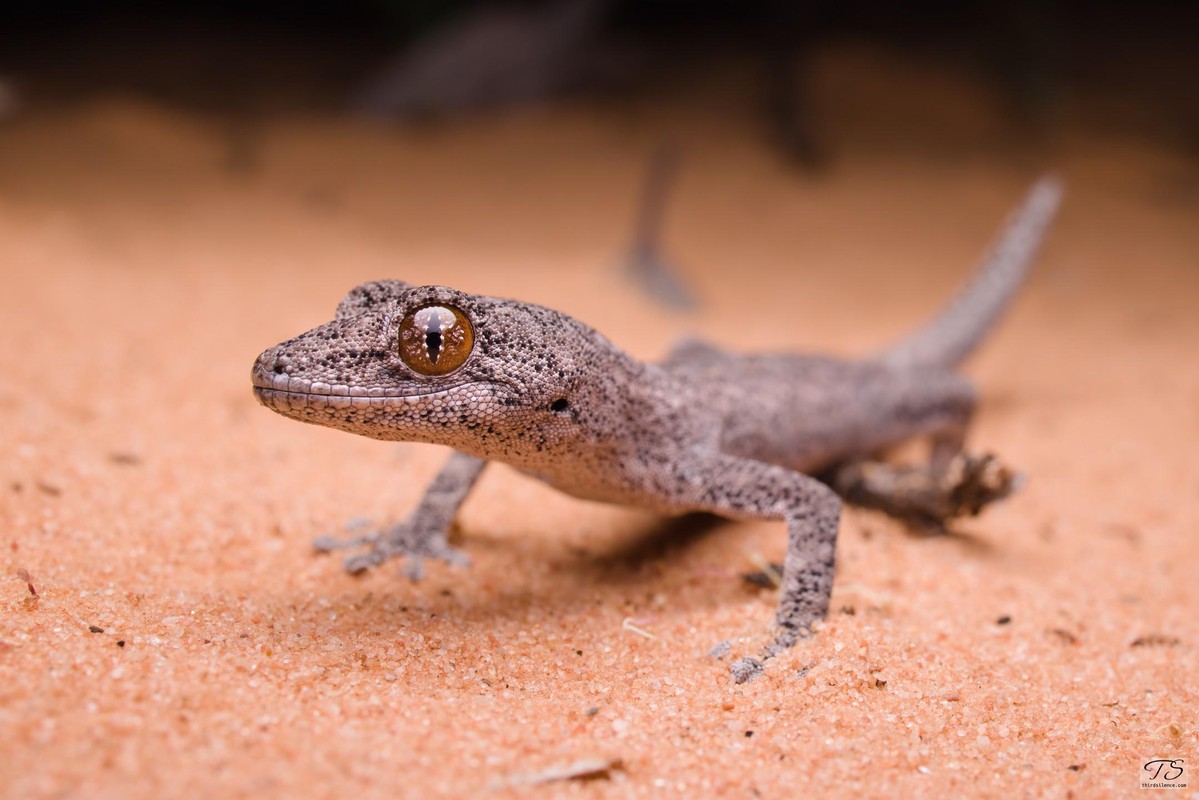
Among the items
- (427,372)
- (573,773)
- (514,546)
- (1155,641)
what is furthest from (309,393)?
(1155,641)

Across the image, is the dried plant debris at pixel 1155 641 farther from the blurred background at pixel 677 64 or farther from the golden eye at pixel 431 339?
the blurred background at pixel 677 64

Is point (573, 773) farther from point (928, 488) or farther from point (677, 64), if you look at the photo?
point (677, 64)

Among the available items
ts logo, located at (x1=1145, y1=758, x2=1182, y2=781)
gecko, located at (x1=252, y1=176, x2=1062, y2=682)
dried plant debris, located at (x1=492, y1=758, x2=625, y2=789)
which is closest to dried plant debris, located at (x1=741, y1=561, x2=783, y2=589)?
gecko, located at (x1=252, y1=176, x2=1062, y2=682)

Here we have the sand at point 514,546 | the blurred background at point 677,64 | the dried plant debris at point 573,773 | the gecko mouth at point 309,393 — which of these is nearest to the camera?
the dried plant debris at point 573,773

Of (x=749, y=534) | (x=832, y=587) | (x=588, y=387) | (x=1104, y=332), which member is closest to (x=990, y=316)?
(x=1104, y=332)

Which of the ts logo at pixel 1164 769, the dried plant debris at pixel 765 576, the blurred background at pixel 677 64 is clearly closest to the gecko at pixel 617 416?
the dried plant debris at pixel 765 576

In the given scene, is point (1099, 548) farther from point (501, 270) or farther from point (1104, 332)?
point (501, 270)
